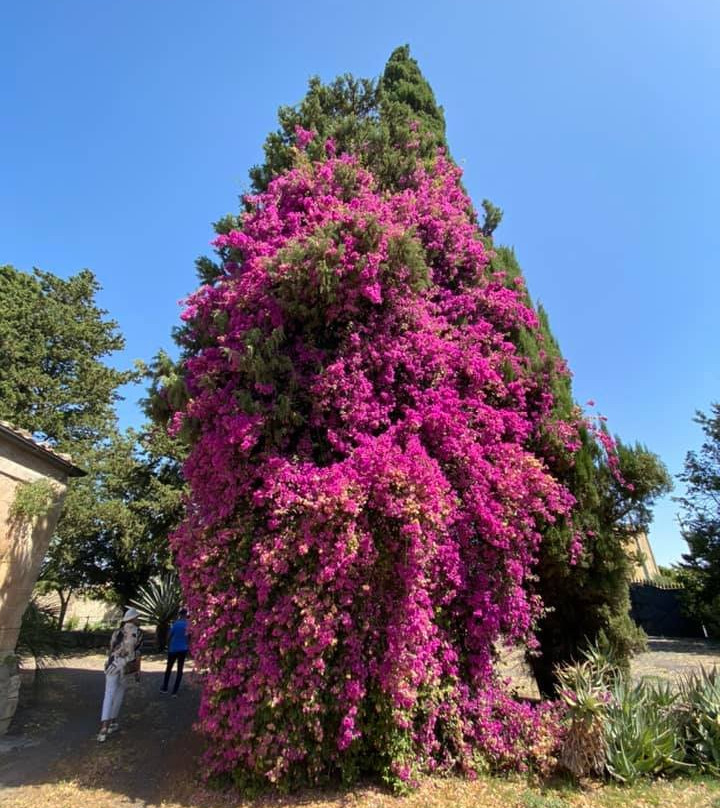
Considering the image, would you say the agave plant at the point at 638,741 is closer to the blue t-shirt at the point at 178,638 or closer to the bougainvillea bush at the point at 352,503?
the bougainvillea bush at the point at 352,503

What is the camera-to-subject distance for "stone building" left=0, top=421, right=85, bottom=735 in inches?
303

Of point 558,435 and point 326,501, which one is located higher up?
point 558,435

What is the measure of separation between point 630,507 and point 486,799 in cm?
472

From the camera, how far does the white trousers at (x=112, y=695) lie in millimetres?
7207

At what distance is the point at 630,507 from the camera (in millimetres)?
7676

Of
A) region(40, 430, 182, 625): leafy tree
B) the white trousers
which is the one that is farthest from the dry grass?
region(40, 430, 182, 625): leafy tree

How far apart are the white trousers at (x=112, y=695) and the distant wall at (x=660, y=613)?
20050 millimetres

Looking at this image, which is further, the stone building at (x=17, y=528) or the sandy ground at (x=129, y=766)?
the stone building at (x=17, y=528)

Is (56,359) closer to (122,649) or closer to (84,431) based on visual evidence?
(84,431)

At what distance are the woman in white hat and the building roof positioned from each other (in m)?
3.14

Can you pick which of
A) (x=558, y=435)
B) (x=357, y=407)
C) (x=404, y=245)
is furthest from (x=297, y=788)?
(x=404, y=245)

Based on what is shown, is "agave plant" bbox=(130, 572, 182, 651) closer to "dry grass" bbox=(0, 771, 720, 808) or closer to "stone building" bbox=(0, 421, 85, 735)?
"stone building" bbox=(0, 421, 85, 735)

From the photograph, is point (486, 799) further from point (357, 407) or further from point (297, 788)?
point (357, 407)

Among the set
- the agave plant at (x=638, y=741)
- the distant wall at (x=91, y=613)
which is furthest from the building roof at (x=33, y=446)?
the distant wall at (x=91, y=613)
